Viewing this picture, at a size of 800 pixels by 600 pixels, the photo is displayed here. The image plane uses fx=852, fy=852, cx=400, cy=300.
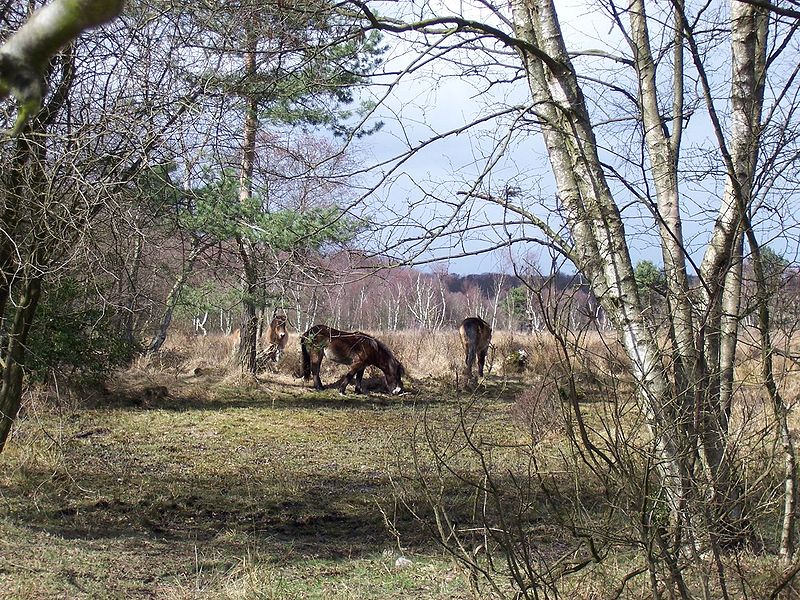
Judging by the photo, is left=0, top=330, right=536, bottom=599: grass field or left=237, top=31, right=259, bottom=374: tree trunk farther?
left=237, top=31, right=259, bottom=374: tree trunk

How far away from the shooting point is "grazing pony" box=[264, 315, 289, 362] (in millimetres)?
20109

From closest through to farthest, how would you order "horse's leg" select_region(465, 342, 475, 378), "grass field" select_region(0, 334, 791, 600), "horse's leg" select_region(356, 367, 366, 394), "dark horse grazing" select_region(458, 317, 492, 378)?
1. "grass field" select_region(0, 334, 791, 600)
2. "horse's leg" select_region(356, 367, 366, 394)
3. "horse's leg" select_region(465, 342, 475, 378)
4. "dark horse grazing" select_region(458, 317, 492, 378)

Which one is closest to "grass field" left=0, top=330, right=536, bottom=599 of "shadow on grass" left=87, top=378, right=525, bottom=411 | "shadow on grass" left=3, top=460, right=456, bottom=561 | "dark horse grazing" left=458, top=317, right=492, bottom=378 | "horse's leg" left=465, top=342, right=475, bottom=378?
"shadow on grass" left=3, top=460, right=456, bottom=561

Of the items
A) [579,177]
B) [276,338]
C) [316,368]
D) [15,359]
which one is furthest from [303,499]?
[276,338]

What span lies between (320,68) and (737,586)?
4860 millimetres

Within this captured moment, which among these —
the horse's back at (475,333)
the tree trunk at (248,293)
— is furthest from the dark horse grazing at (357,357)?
the horse's back at (475,333)

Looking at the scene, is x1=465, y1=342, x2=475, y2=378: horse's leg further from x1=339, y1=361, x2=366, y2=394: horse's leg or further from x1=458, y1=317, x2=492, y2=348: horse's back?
x1=339, y1=361, x2=366, y2=394: horse's leg

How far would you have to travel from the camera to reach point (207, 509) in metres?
8.05

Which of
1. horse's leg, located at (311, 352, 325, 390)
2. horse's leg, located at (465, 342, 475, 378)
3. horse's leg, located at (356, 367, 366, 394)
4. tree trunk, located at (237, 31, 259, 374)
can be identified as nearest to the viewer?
tree trunk, located at (237, 31, 259, 374)

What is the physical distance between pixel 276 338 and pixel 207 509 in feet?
40.2

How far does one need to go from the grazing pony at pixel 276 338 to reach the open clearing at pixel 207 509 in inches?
221

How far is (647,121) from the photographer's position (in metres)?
6.17

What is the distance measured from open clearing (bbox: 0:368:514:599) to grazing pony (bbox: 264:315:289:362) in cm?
561

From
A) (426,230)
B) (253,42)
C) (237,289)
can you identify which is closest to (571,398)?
(426,230)
